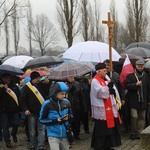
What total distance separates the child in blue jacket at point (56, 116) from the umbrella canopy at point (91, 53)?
11.7ft

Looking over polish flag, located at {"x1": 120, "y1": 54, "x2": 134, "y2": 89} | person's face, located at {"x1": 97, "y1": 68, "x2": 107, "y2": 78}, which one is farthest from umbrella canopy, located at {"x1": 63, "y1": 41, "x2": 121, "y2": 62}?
person's face, located at {"x1": 97, "y1": 68, "x2": 107, "y2": 78}

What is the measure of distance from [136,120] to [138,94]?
641mm

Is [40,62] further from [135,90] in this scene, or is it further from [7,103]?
[135,90]

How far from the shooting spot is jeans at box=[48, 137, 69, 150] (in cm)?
532

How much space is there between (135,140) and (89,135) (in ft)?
4.36

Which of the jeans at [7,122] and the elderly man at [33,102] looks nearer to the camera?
the elderly man at [33,102]

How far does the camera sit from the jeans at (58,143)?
5.32m

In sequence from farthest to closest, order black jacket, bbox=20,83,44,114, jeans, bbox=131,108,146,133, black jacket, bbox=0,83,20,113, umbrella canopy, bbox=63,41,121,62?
umbrella canopy, bbox=63,41,121,62
jeans, bbox=131,108,146,133
black jacket, bbox=0,83,20,113
black jacket, bbox=20,83,44,114

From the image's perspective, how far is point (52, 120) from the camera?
5.28m

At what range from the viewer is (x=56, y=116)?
5336 millimetres

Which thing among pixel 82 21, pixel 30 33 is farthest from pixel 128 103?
pixel 30 33

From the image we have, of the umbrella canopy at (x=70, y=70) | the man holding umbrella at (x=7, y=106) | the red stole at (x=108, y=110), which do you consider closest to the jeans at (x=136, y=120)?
the red stole at (x=108, y=110)

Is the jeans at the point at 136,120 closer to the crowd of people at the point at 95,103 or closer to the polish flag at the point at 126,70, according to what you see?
the crowd of people at the point at 95,103

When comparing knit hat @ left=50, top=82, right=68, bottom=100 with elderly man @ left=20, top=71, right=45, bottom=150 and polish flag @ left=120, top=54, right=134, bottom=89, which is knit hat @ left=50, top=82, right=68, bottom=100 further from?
polish flag @ left=120, top=54, right=134, bottom=89
